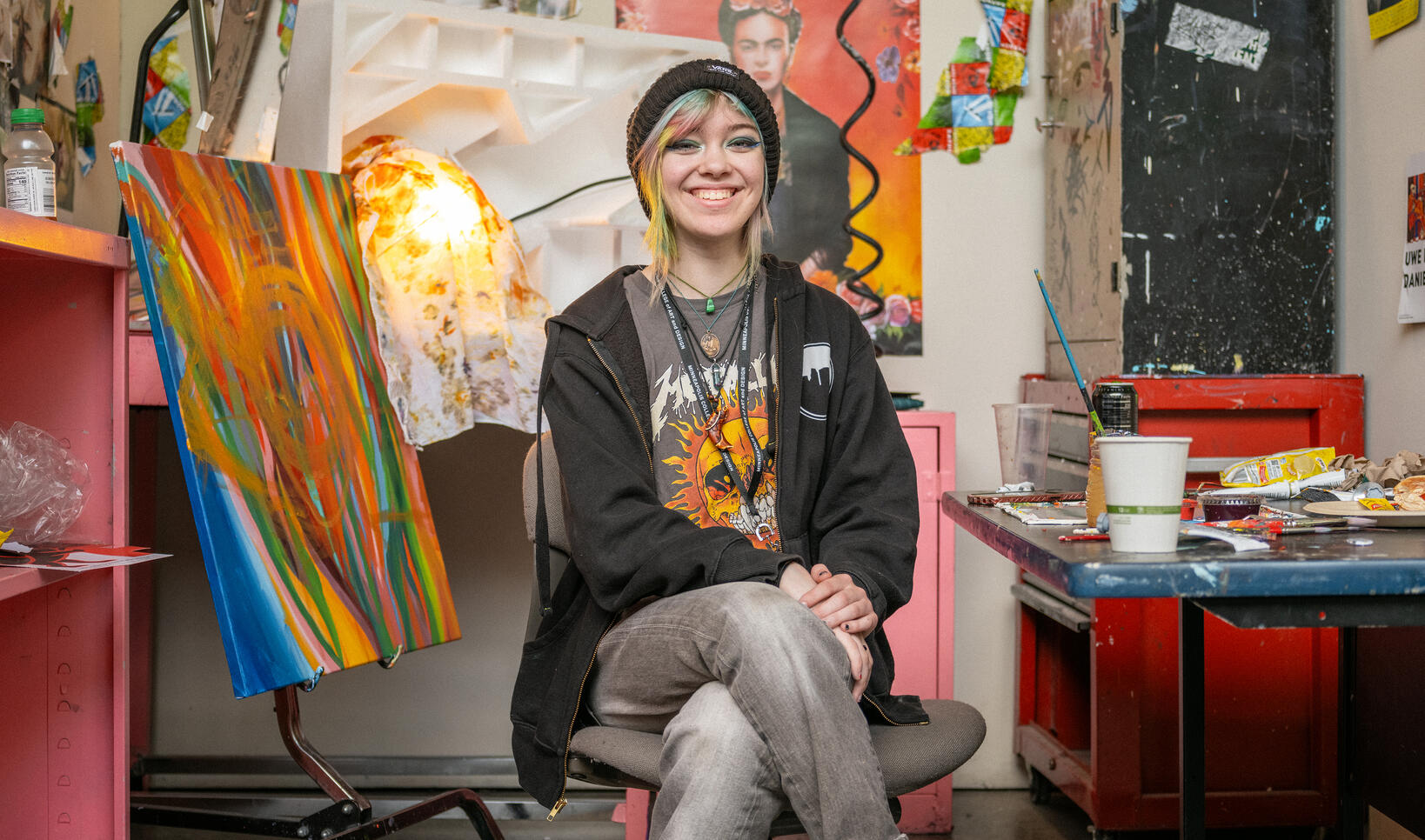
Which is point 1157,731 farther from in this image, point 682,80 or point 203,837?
point 203,837

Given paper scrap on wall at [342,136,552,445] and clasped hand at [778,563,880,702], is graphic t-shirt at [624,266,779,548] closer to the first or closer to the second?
clasped hand at [778,563,880,702]

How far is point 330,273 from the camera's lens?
6.41 ft

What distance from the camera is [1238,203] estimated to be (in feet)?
7.21

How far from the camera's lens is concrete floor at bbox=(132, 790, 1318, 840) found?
7.49 feet

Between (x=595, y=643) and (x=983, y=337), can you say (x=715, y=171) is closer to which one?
(x=595, y=643)

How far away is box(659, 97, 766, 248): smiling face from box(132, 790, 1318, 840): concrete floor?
54.2 inches

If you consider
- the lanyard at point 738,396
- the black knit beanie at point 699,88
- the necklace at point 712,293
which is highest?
the black knit beanie at point 699,88

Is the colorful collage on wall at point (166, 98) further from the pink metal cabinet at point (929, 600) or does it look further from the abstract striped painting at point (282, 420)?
the pink metal cabinet at point (929, 600)

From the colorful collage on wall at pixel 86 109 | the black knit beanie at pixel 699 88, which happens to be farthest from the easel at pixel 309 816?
the colorful collage on wall at pixel 86 109

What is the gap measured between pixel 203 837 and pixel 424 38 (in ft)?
5.35

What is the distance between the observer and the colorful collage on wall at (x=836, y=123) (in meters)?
2.63

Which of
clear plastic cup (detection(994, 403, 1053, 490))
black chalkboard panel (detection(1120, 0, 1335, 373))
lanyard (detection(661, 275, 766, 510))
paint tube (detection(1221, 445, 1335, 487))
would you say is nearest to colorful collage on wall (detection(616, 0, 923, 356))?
black chalkboard panel (detection(1120, 0, 1335, 373))

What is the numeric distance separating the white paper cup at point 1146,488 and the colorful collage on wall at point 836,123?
5.30 ft

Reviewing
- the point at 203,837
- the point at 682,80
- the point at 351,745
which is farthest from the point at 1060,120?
the point at 203,837
